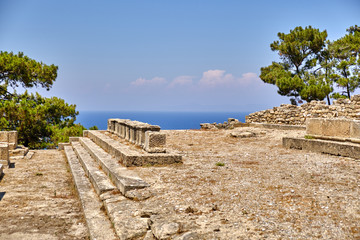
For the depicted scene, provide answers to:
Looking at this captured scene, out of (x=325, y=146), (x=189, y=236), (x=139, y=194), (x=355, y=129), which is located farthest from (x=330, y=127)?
(x=189, y=236)

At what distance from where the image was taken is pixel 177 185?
5223 millimetres

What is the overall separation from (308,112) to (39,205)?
1470 cm

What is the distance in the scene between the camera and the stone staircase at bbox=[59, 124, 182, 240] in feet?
12.4

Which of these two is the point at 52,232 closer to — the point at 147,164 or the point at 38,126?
the point at 147,164

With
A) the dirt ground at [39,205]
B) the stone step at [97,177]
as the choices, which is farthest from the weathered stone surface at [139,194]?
the dirt ground at [39,205]

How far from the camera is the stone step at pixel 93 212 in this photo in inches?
151

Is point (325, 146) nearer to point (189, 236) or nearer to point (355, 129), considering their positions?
point (355, 129)

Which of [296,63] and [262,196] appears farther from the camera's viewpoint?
[296,63]

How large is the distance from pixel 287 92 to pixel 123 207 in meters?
24.7

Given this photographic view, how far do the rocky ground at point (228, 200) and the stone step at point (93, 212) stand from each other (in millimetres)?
184

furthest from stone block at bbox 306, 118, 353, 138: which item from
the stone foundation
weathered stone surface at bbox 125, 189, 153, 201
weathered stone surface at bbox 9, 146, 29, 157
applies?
weathered stone surface at bbox 9, 146, 29, 157

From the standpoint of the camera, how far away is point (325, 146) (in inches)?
330

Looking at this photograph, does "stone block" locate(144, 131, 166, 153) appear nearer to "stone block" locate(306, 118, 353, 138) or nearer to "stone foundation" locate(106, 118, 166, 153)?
"stone foundation" locate(106, 118, 166, 153)

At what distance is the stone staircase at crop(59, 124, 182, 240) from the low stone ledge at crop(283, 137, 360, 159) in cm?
423
